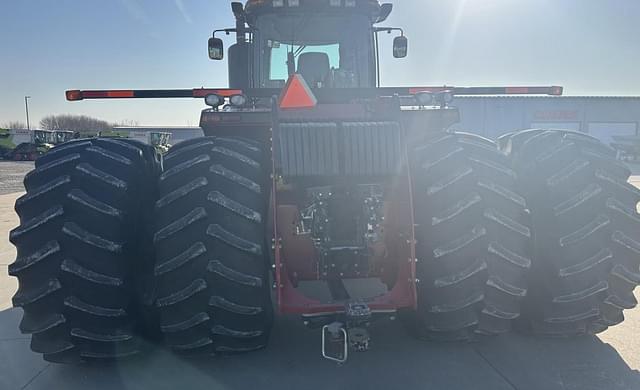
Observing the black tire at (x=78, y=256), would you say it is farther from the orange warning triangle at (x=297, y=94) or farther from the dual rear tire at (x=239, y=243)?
the orange warning triangle at (x=297, y=94)

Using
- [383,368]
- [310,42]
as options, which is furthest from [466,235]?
[310,42]

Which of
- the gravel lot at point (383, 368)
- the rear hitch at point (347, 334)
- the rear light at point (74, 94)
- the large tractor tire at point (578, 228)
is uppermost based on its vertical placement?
the rear light at point (74, 94)

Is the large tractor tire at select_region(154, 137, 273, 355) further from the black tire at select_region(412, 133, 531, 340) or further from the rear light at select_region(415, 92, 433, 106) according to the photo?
the rear light at select_region(415, 92, 433, 106)

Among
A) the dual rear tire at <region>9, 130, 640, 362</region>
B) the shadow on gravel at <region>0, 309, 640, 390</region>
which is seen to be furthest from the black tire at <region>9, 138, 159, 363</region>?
the shadow on gravel at <region>0, 309, 640, 390</region>

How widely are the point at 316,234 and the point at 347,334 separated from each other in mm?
645

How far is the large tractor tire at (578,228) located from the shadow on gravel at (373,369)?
1.04ft

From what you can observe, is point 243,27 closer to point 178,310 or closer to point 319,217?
point 319,217

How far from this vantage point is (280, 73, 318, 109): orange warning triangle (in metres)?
2.97

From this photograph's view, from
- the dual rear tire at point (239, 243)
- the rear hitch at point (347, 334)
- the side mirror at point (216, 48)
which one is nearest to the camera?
the rear hitch at point (347, 334)

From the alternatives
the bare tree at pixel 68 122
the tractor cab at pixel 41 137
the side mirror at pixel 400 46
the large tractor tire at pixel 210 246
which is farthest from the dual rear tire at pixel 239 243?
the bare tree at pixel 68 122

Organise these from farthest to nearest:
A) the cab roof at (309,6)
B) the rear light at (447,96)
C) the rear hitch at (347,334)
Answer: the cab roof at (309,6), the rear light at (447,96), the rear hitch at (347,334)

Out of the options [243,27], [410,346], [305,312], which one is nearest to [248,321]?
[305,312]

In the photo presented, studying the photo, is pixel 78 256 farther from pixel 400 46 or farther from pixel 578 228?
pixel 400 46

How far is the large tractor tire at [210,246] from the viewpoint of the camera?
277 cm
